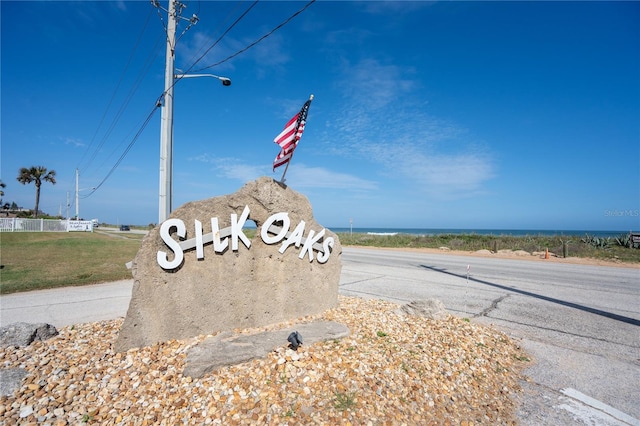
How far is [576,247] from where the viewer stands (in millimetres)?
21891

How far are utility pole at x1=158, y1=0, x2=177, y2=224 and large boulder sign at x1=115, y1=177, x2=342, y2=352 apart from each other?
4.01 m

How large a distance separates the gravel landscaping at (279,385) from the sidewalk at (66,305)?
1527 mm

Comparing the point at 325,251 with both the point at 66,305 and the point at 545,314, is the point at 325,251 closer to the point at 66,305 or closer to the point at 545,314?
the point at 545,314

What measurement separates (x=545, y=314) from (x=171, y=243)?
24.6ft

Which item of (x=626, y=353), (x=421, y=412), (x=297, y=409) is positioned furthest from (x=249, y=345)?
(x=626, y=353)

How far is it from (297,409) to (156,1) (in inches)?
431

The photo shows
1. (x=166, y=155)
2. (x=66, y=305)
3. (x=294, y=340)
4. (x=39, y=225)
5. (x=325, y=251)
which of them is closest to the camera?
(x=294, y=340)

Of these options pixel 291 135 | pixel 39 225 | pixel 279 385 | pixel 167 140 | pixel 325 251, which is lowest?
pixel 279 385

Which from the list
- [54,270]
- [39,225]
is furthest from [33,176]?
[54,270]

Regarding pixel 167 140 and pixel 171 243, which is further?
pixel 167 140

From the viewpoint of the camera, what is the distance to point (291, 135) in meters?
5.47

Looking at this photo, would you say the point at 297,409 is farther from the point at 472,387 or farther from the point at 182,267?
the point at 182,267

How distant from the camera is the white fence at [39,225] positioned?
30281 mm

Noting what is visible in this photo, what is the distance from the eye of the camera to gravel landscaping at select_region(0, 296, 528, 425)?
9.65 feet
